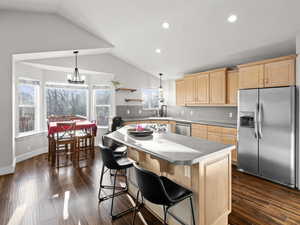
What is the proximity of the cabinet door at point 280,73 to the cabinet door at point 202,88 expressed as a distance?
160 centimetres

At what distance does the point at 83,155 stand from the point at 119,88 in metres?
2.40

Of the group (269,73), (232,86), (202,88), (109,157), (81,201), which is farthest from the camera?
(202,88)

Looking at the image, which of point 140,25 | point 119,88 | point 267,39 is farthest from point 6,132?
point 267,39

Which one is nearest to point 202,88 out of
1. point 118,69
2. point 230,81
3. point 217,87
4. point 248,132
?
point 217,87

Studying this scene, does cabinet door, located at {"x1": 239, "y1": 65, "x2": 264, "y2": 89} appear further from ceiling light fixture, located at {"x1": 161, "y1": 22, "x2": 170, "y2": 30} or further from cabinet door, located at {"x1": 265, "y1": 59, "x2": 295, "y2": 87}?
ceiling light fixture, located at {"x1": 161, "y1": 22, "x2": 170, "y2": 30}

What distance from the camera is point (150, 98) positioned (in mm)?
6543

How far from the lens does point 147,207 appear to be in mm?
2285

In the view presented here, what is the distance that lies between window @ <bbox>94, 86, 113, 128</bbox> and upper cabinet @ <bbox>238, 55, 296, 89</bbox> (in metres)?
4.07

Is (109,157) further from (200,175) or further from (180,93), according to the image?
(180,93)

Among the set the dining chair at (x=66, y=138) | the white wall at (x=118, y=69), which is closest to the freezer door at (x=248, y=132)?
the white wall at (x=118, y=69)

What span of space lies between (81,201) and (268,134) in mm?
3402

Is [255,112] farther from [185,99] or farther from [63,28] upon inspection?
[63,28]

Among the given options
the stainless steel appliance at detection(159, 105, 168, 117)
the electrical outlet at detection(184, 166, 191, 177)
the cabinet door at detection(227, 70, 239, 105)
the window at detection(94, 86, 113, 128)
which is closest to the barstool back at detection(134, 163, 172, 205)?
the electrical outlet at detection(184, 166, 191, 177)

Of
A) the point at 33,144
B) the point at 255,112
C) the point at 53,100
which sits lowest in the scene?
the point at 33,144
